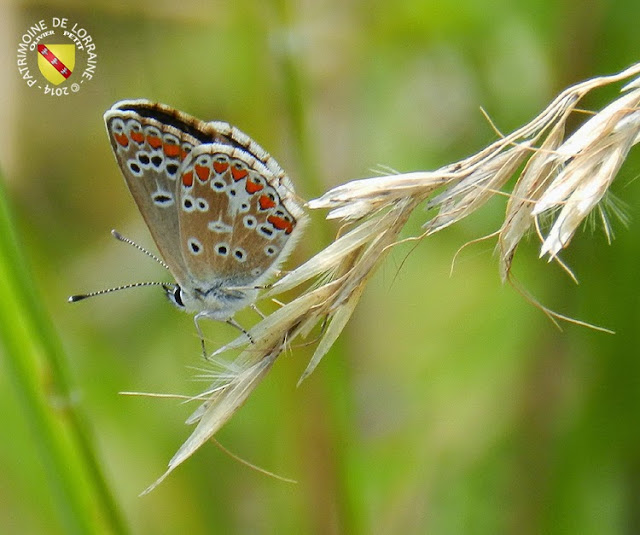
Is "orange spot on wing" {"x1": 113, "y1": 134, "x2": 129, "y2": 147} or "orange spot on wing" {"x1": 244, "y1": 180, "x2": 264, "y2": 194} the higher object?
"orange spot on wing" {"x1": 113, "y1": 134, "x2": 129, "y2": 147}

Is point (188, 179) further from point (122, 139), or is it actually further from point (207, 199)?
point (122, 139)

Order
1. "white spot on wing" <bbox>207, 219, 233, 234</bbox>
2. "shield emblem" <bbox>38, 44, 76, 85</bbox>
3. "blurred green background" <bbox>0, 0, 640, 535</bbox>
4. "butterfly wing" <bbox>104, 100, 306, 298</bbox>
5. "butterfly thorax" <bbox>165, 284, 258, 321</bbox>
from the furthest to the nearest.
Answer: "shield emblem" <bbox>38, 44, 76, 85</bbox>, "blurred green background" <bbox>0, 0, 640, 535</bbox>, "butterfly thorax" <bbox>165, 284, 258, 321</bbox>, "white spot on wing" <bbox>207, 219, 233, 234</bbox>, "butterfly wing" <bbox>104, 100, 306, 298</bbox>

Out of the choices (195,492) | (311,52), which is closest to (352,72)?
(311,52)

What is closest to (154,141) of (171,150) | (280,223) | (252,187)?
(171,150)

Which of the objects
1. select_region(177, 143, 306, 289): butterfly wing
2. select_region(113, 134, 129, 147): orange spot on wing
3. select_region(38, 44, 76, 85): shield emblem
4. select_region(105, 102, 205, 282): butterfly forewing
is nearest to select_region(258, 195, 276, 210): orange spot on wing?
select_region(177, 143, 306, 289): butterfly wing

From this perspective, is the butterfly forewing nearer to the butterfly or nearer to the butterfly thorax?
the butterfly

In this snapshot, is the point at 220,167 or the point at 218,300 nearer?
the point at 220,167

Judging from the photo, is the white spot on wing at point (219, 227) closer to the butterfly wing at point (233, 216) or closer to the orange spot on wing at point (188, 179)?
the butterfly wing at point (233, 216)
